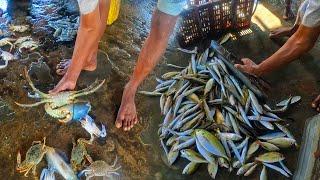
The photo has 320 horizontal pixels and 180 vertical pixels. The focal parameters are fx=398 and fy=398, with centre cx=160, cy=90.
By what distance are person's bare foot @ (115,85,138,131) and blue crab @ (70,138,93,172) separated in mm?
428

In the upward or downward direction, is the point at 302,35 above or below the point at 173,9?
below

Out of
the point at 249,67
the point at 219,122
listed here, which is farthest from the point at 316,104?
the point at 219,122

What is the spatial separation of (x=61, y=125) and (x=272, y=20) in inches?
131

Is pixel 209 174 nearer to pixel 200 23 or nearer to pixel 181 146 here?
pixel 181 146

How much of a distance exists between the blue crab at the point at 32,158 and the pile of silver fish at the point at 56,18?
5.76ft

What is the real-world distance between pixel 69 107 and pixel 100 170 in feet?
2.94

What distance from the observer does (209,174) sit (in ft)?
11.9

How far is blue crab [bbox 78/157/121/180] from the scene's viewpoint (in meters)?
3.60

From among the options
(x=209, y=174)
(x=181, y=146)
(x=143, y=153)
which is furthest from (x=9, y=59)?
(x=209, y=174)

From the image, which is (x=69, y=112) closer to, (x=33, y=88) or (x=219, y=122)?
(x=33, y=88)

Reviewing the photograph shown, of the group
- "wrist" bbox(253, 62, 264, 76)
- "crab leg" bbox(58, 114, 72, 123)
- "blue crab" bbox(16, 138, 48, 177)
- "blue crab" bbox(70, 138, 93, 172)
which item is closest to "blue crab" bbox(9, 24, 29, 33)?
"crab leg" bbox(58, 114, 72, 123)

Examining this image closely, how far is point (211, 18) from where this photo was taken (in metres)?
5.06

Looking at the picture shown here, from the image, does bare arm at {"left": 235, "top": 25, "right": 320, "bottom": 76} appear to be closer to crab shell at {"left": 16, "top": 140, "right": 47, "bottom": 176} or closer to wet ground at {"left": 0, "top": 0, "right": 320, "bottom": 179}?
wet ground at {"left": 0, "top": 0, "right": 320, "bottom": 179}

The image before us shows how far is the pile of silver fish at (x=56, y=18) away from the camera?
17.0 ft
